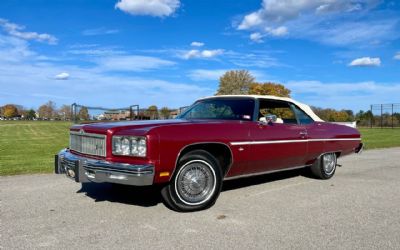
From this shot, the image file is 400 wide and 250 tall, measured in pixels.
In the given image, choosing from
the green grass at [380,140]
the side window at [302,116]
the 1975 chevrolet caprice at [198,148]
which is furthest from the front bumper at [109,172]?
the green grass at [380,140]

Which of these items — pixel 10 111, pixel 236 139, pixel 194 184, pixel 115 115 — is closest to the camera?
pixel 194 184

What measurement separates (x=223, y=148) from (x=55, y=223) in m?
2.42

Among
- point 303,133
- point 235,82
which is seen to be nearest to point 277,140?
point 303,133

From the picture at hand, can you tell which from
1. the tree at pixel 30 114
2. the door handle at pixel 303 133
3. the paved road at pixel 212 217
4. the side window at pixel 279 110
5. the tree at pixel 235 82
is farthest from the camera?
the tree at pixel 30 114

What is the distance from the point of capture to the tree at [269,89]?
75.4 meters

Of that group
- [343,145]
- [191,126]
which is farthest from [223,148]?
[343,145]

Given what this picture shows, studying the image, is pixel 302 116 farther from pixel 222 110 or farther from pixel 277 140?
pixel 222 110

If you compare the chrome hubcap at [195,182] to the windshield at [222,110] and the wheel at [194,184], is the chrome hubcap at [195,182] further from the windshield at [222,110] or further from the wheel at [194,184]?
the windshield at [222,110]

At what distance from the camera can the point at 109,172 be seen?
4996 millimetres

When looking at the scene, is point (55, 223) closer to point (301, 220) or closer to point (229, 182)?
point (301, 220)

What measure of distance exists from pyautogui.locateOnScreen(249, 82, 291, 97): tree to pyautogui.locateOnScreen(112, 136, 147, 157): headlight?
70.3m

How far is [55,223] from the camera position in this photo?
4.78 m

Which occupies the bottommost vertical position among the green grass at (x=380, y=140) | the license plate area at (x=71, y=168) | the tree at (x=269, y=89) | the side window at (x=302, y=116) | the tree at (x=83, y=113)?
the green grass at (x=380, y=140)

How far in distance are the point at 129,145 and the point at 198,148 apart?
3.19ft
